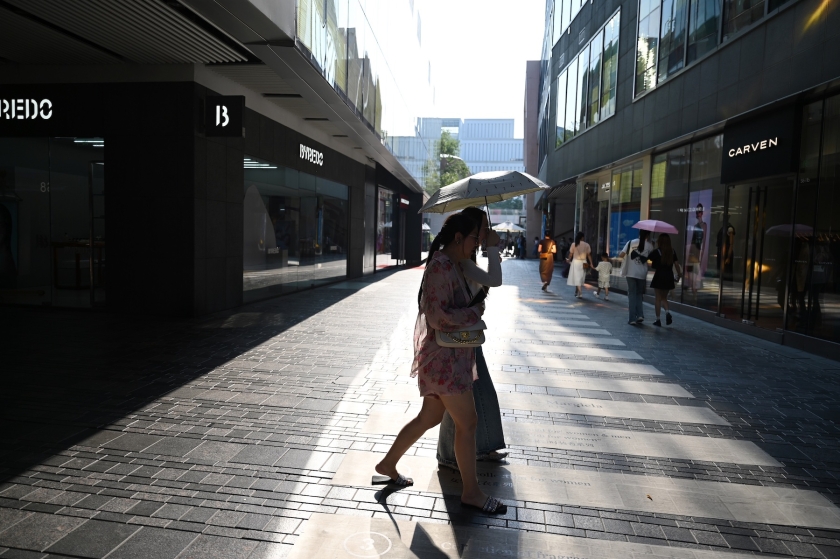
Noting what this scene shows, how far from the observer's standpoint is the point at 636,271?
39.2ft

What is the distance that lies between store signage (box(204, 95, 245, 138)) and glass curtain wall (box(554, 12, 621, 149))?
13.7 meters

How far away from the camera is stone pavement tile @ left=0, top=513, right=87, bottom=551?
325 cm

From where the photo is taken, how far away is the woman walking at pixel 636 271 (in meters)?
11.9

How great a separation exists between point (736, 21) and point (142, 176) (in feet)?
35.8

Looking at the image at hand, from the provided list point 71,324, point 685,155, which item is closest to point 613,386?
point 71,324

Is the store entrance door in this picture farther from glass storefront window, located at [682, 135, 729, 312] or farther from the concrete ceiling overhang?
the concrete ceiling overhang

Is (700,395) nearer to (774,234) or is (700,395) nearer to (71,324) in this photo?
(774,234)

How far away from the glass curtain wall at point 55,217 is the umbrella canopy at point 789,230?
36.9 feet

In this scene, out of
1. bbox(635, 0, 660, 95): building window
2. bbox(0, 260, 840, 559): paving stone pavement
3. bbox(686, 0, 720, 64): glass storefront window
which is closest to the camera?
bbox(0, 260, 840, 559): paving stone pavement

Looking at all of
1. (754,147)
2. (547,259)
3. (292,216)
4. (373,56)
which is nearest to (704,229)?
(754,147)

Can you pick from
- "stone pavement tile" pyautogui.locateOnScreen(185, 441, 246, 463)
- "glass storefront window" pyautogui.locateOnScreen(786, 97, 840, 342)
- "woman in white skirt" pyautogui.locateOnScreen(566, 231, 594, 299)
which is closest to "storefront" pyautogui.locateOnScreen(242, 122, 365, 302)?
"woman in white skirt" pyautogui.locateOnScreen(566, 231, 594, 299)

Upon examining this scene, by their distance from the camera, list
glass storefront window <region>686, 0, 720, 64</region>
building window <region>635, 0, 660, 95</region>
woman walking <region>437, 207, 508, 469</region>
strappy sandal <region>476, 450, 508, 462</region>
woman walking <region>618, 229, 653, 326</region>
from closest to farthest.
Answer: woman walking <region>437, 207, 508, 469</region>
strappy sandal <region>476, 450, 508, 462</region>
woman walking <region>618, 229, 653, 326</region>
glass storefront window <region>686, 0, 720, 64</region>
building window <region>635, 0, 660, 95</region>

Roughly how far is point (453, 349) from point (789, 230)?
8858 millimetres

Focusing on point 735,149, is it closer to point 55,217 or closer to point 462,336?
point 462,336
